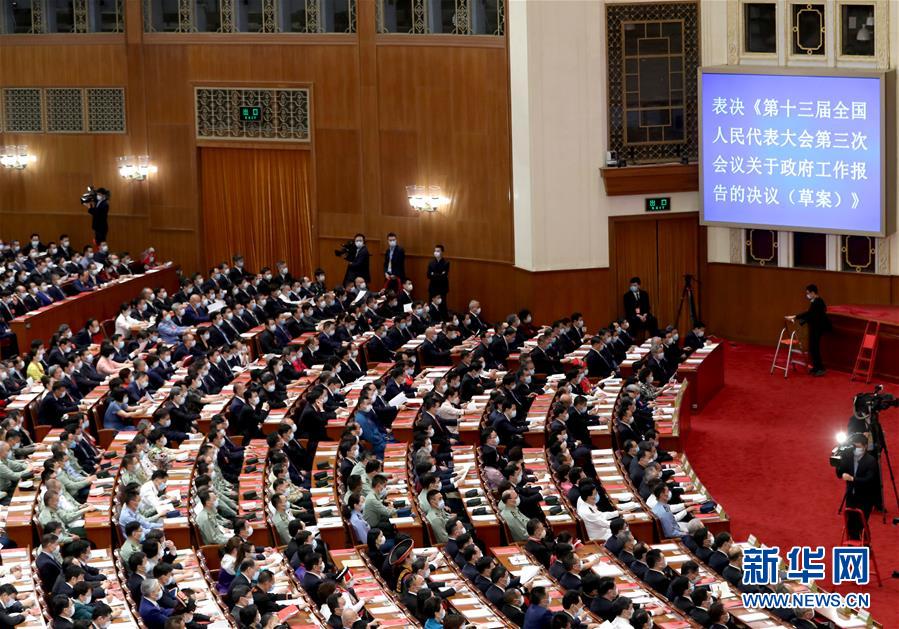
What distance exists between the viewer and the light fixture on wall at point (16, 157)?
33281 millimetres

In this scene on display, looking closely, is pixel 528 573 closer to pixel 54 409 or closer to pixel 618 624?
pixel 618 624

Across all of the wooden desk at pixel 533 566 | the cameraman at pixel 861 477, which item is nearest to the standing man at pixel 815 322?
the cameraman at pixel 861 477

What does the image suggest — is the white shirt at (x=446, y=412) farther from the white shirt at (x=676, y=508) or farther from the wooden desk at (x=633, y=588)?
the wooden desk at (x=633, y=588)

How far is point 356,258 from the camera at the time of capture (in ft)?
93.0

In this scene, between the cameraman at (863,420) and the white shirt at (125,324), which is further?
the white shirt at (125,324)

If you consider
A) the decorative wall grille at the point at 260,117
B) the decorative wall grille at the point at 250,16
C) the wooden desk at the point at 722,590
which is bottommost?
the wooden desk at the point at 722,590

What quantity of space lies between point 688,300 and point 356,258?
19.0ft

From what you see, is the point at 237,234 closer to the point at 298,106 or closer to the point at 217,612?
the point at 298,106

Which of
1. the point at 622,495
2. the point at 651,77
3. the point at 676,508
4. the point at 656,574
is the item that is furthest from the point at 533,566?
the point at 651,77

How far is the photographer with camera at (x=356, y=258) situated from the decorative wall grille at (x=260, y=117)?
2.61m

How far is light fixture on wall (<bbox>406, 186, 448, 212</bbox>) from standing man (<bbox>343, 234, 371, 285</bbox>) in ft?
3.73

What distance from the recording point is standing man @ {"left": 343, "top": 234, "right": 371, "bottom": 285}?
28281 mm

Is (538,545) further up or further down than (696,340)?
further down

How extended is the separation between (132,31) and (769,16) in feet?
41.2
